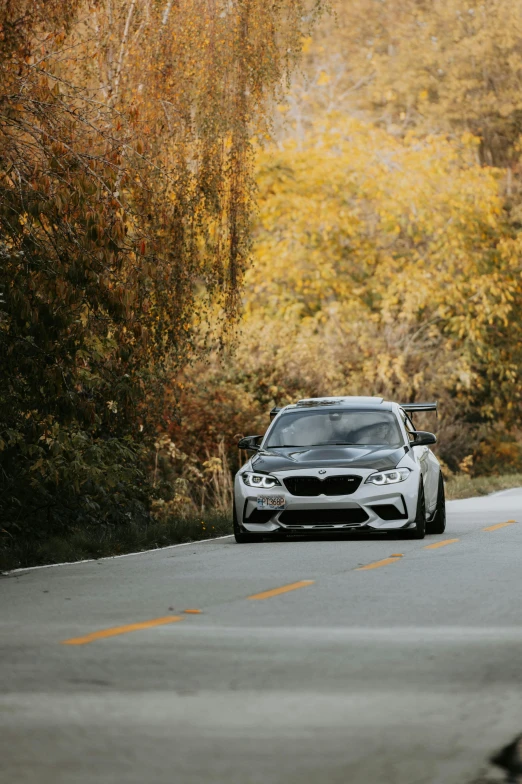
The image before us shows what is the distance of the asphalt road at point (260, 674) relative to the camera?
6.20 meters

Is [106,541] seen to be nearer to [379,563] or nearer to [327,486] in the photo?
[327,486]

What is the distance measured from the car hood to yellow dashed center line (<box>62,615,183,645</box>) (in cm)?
745

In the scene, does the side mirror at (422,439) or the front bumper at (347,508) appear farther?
the side mirror at (422,439)

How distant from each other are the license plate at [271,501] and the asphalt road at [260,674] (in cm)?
335

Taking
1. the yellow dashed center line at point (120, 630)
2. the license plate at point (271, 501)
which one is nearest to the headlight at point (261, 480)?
the license plate at point (271, 501)

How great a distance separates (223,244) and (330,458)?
4.29 meters

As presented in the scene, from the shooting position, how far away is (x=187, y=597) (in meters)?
11.9

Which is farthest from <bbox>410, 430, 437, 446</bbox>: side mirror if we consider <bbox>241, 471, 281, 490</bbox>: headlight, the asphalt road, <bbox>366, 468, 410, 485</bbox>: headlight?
the asphalt road

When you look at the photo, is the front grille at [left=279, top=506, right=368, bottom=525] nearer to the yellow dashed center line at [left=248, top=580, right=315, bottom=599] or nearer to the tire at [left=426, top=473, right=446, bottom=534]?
the tire at [left=426, top=473, right=446, bottom=534]

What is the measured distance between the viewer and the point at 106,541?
17688mm

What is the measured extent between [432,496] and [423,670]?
10771 mm

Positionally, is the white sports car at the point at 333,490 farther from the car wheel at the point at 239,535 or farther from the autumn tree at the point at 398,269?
the autumn tree at the point at 398,269

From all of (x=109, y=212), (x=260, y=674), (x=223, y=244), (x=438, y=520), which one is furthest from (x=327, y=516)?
(x=260, y=674)

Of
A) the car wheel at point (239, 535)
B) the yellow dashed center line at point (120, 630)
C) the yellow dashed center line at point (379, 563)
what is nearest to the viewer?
the yellow dashed center line at point (120, 630)
